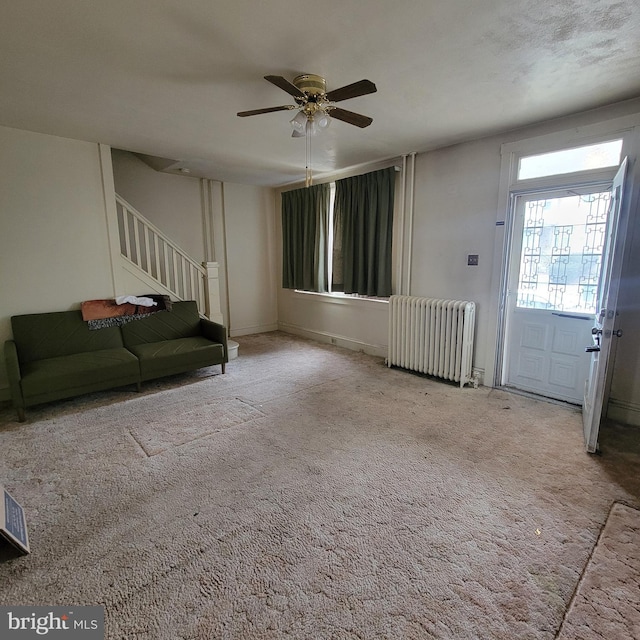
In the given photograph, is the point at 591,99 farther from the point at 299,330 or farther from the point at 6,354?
the point at 6,354

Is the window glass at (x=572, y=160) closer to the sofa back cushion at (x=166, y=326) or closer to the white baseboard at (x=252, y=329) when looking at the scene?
the sofa back cushion at (x=166, y=326)

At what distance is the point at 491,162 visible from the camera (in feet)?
11.4

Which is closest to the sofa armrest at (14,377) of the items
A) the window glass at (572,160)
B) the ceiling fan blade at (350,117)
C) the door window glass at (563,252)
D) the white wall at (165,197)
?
the white wall at (165,197)

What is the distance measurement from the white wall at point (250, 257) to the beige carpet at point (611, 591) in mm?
5318

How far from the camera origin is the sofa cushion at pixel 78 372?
300cm

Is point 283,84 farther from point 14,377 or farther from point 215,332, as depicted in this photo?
point 14,377

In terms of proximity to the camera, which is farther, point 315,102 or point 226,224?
point 226,224

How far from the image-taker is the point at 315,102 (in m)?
2.36

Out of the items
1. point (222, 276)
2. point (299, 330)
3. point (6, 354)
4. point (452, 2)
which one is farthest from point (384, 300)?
point (6, 354)

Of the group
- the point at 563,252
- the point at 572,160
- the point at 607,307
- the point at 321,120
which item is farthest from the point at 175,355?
the point at 572,160

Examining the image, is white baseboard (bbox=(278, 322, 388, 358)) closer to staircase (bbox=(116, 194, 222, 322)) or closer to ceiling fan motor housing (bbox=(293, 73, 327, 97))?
staircase (bbox=(116, 194, 222, 322))

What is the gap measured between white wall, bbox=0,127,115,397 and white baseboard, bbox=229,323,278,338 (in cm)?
241

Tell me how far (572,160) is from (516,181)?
17.4 inches

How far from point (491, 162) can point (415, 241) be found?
1108mm
